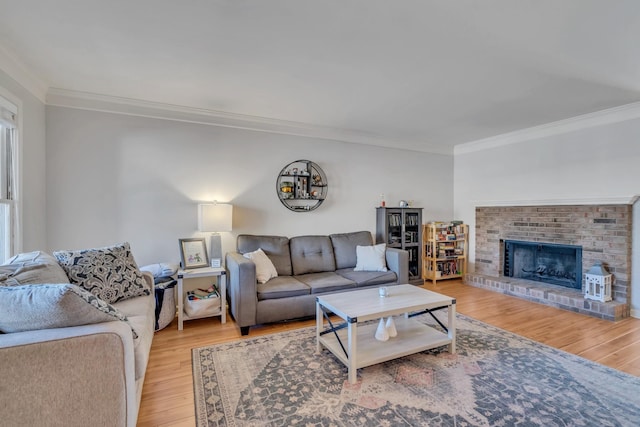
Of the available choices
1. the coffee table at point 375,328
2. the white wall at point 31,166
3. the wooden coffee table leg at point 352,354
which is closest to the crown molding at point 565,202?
the coffee table at point 375,328

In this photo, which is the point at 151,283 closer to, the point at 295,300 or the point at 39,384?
the point at 295,300

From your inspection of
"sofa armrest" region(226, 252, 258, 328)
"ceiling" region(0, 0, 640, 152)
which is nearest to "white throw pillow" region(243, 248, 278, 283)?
"sofa armrest" region(226, 252, 258, 328)

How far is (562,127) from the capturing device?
3977mm

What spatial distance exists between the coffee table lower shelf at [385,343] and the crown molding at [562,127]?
133 inches

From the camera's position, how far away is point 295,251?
384 cm

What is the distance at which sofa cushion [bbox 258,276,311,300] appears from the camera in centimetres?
299

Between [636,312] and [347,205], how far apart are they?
360 cm

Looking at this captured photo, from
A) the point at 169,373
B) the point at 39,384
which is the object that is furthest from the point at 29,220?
the point at 39,384

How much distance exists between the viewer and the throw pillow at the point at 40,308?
127 centimetres

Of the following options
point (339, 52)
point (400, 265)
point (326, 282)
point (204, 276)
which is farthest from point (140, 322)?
point (400, 265)

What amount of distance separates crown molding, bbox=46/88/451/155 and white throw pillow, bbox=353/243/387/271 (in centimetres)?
171

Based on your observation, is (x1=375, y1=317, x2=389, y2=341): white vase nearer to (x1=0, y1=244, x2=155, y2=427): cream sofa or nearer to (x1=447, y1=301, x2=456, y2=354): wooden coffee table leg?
(x1=447, y1=301, x2=456, y2=354): wooden coffee table leg

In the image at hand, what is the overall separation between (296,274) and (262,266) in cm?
57

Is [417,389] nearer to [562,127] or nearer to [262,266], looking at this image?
[262,266]
